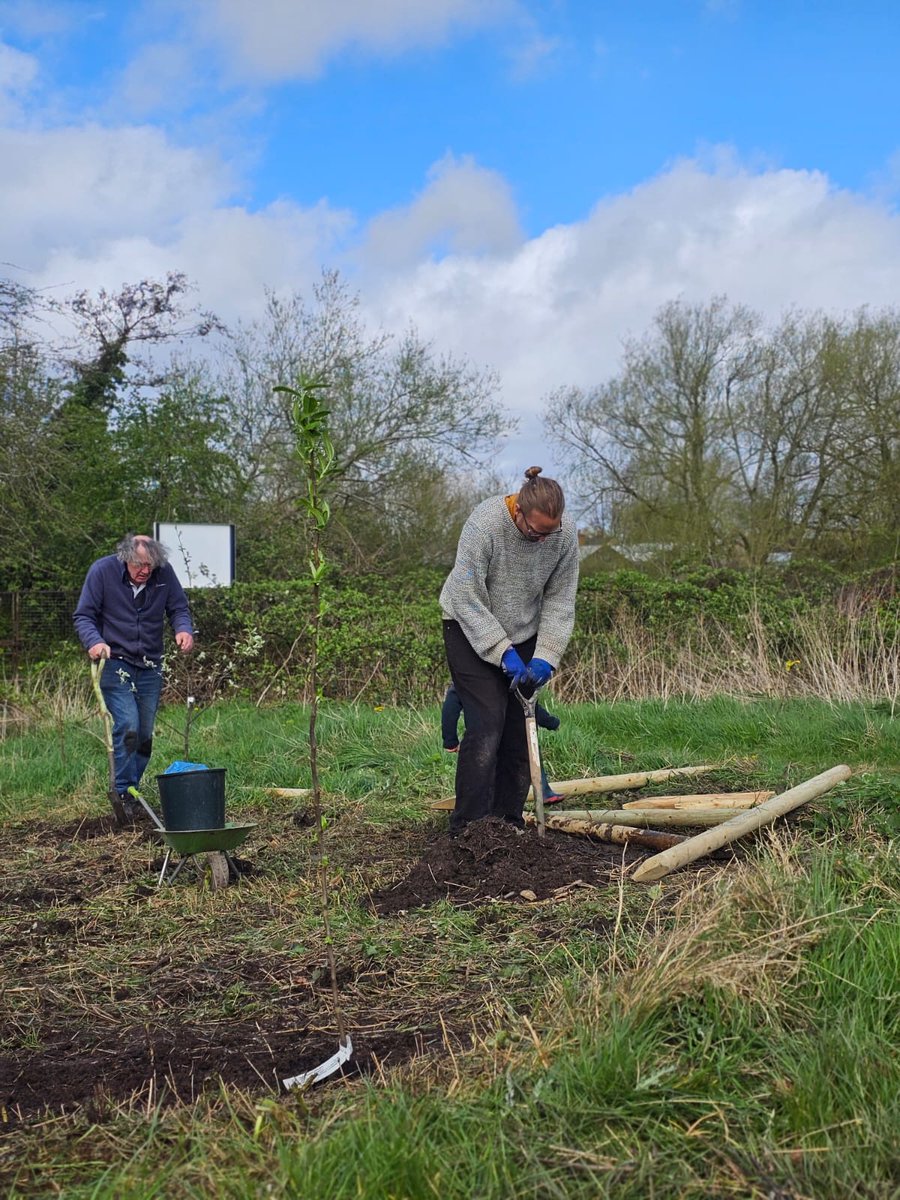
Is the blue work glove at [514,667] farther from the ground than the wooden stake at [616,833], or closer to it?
farther from the ground

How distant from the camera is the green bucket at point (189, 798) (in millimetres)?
4719

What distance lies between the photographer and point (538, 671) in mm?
4945

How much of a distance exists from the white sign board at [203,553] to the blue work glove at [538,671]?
6908 millimetres

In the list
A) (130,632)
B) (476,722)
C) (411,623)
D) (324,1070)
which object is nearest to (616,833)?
(476,722)

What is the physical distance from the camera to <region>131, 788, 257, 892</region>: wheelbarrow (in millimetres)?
4441

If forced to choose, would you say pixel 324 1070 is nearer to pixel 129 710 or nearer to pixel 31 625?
pixel 129 710

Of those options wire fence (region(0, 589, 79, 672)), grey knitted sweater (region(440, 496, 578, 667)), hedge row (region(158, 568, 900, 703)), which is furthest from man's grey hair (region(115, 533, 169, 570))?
wire fence (region(0, 589, 79, 672))

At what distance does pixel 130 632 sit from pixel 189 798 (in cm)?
209

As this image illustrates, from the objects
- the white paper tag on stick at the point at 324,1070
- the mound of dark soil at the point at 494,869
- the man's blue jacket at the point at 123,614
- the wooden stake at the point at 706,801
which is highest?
the man's blue jacket at the point at 123,614

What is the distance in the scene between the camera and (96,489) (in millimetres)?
14750

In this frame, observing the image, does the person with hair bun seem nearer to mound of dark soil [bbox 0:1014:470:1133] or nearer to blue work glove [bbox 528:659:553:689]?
blue work glove [bbox 528:659:553:689]

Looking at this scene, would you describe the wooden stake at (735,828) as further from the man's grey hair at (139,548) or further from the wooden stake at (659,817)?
the man's grey hair at (139,548)

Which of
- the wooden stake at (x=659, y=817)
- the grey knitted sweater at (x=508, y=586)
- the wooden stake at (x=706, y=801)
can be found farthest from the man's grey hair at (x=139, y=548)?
the wooden stake at (x=706, y=801)

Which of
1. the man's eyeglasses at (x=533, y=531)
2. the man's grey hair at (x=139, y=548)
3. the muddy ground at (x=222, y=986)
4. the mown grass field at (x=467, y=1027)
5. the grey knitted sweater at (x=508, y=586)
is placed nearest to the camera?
the mown grass field at (x=467, y=1027)
